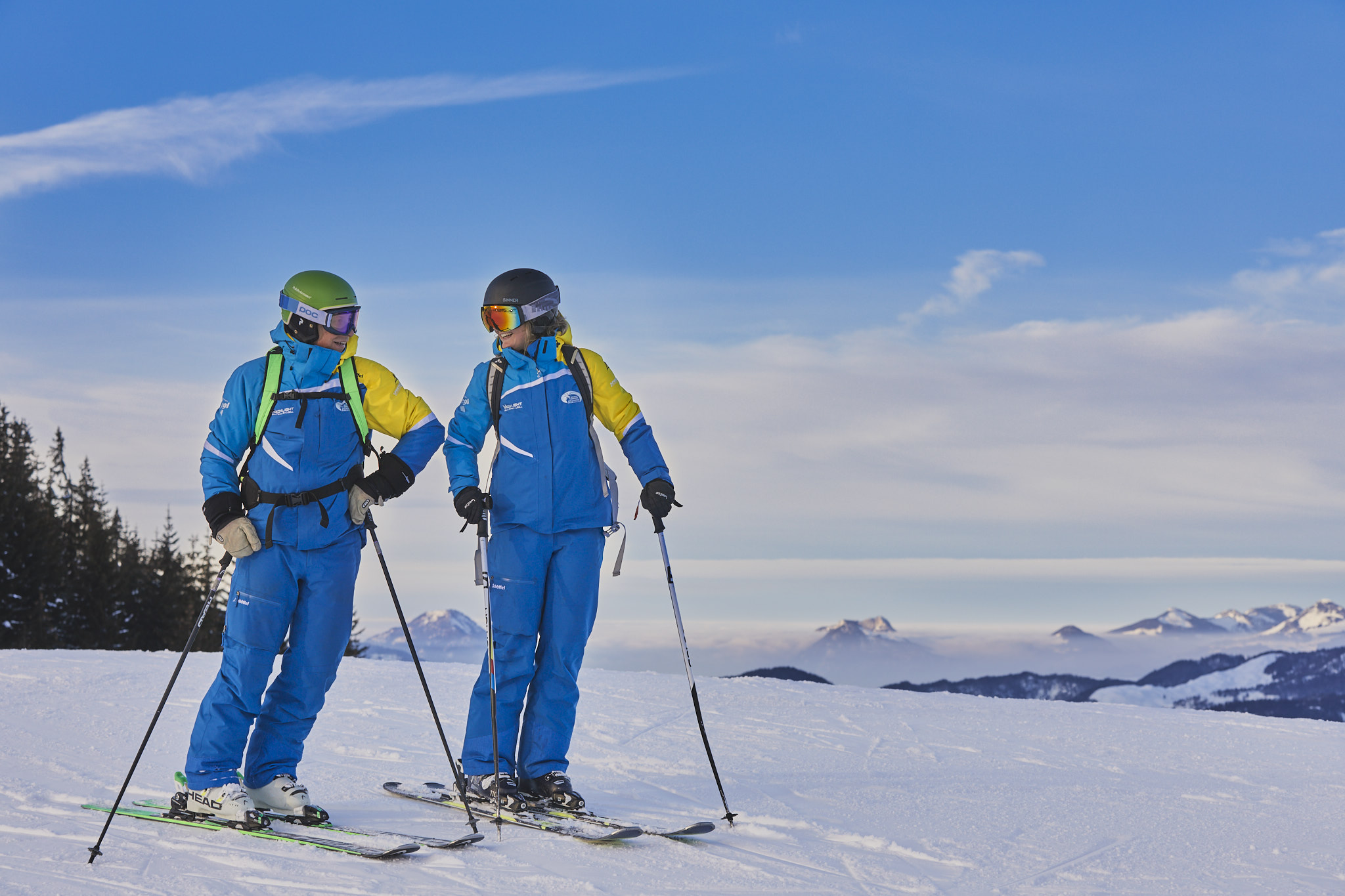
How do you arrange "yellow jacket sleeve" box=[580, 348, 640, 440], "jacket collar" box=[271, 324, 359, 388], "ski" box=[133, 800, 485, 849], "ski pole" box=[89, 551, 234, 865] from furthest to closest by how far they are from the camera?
"yellow jacket sleeve" box=[580, 348, 640, 440] < "jacket collar" box=[271, 324, 359, 388] < "ski" box=[133, 800, 485, 849] < "ski pole" box=[89, 551, 234, 865]

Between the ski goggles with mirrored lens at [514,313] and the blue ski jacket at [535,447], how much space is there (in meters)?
0.11

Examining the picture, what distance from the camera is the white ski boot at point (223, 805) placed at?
15.4ft

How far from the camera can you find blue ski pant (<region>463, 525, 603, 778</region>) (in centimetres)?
518

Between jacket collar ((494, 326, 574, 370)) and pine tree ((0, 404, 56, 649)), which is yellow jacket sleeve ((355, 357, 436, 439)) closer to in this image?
jacket collar ((494, 326, 574, 370))

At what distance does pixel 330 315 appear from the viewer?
498 cm

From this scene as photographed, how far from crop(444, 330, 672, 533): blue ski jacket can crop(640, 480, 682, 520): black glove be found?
0.21 m

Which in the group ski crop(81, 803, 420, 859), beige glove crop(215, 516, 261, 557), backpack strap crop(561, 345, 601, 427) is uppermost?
backpack strap crop(561, 345, 601, 427)

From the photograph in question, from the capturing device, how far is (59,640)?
3111 centimetres

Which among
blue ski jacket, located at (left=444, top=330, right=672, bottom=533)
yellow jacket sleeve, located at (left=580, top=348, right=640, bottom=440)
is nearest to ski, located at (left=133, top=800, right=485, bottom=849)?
blue ski jacket, located at (left=444, top=330, right=672, bottom=533)

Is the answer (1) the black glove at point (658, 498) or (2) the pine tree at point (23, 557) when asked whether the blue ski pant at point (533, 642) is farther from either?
(2) the pine tree at point (23, 557)

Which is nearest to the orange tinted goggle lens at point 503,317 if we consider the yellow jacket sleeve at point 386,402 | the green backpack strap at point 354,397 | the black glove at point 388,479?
the yellow jacket sleeve at point 386,402

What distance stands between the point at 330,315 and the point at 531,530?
4.25ft

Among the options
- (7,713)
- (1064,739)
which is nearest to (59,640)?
(7,713)

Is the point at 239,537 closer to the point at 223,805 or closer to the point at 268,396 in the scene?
the point at 268,396
